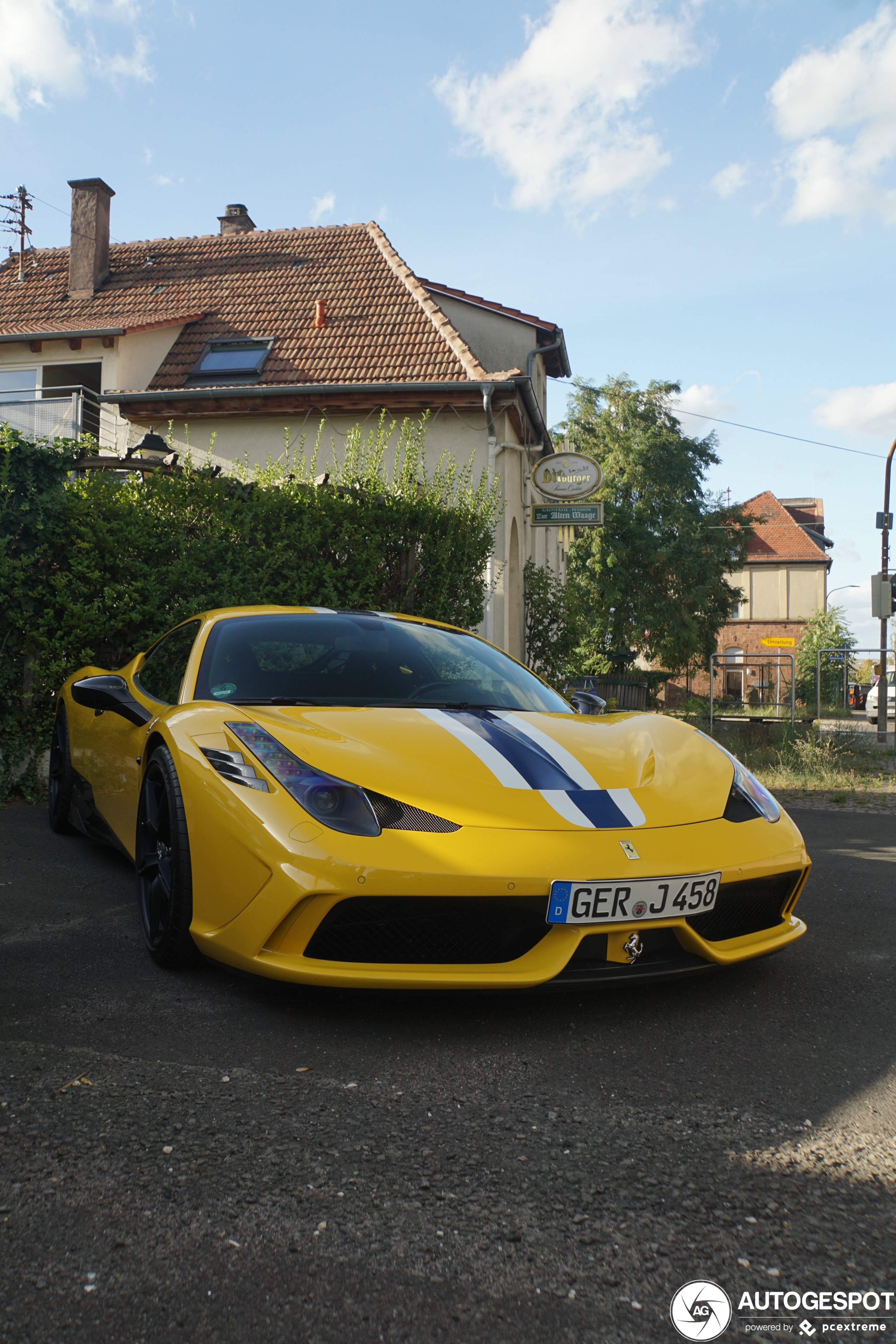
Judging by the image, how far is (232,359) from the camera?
15.7 m

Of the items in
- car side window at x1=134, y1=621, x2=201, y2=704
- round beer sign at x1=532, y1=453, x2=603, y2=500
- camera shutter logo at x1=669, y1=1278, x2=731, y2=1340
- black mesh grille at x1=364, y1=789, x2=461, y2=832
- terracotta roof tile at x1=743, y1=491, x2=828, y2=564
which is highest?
terracotta roof tile at x1=743, y1=491, x2=828, y2=564

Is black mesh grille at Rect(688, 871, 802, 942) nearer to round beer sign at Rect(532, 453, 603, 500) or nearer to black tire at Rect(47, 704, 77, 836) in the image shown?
black tire at Rect(47, 704, 77, 836)

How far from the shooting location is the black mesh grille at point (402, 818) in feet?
8.64

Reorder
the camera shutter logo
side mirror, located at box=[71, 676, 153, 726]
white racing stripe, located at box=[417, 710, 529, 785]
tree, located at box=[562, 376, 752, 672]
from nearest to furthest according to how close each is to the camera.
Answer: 1. the camera shutter logo
2. white racing stripe, located at box=[417, 710, 529, 785]
3. side mirror, located at box=[71, 676, 153, 726]
4. tree, located at box=[562, 376, 752, 672]

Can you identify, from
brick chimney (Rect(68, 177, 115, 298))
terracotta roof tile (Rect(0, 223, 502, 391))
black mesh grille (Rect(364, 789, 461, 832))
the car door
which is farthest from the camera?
brick chimney (Rect(68, 177, 115, 298))

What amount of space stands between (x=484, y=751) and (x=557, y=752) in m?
0.25

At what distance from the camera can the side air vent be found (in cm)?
281

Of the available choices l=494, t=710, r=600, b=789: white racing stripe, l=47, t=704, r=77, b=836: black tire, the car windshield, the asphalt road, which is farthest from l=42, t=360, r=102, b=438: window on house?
the asphalt road

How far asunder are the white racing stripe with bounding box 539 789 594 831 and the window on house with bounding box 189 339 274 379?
44.2 feet

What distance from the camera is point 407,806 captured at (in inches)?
106

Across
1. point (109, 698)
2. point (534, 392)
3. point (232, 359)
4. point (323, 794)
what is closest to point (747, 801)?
point (323, 794)

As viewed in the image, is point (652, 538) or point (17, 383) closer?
point (17, 383)

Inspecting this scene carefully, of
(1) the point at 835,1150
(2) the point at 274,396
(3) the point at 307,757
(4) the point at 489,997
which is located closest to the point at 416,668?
(3) the point at 307,757

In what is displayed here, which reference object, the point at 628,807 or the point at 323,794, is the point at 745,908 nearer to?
the point at 628,807
